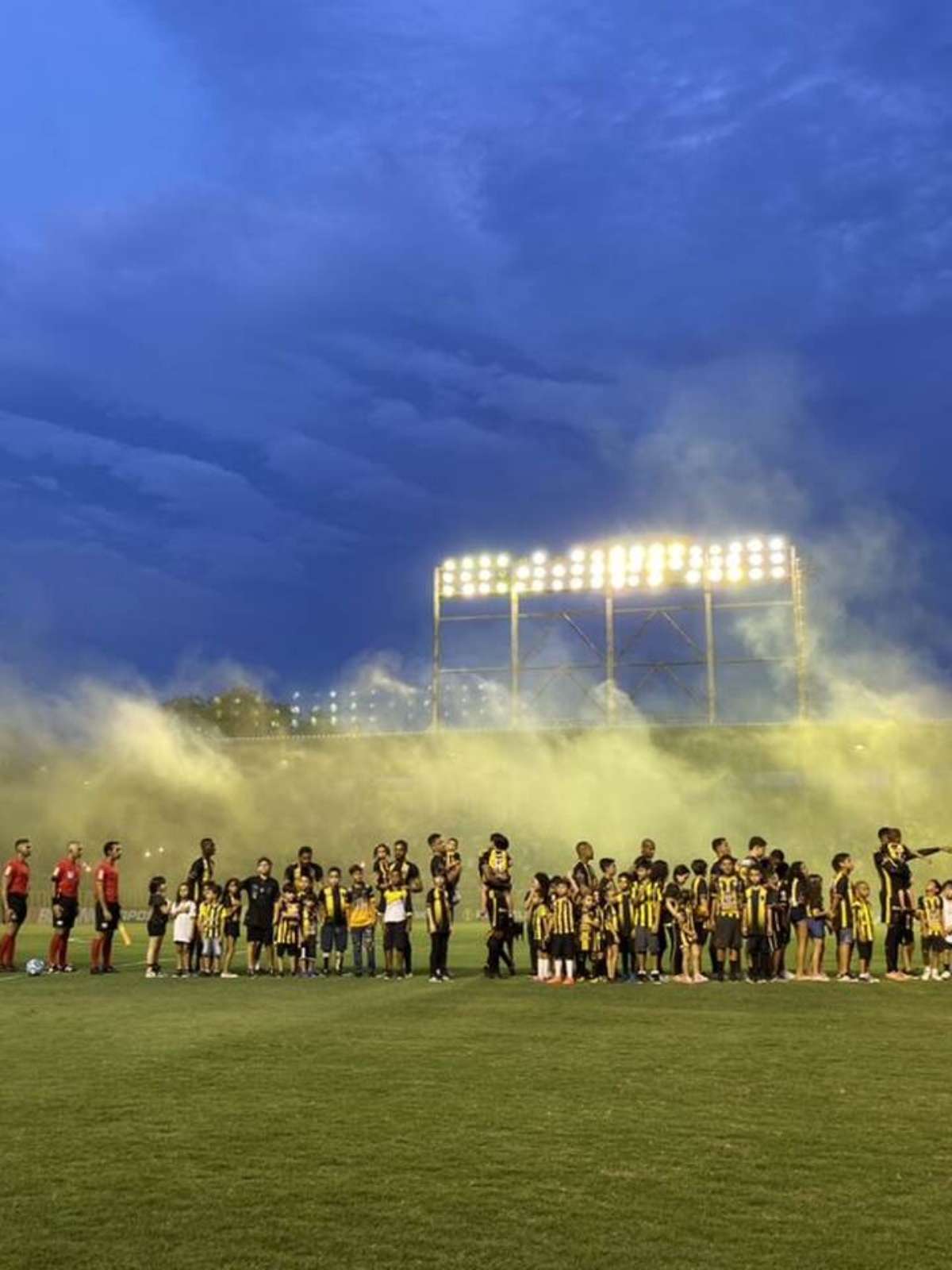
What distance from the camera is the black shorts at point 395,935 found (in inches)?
619

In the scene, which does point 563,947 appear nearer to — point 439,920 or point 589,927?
point 589,927

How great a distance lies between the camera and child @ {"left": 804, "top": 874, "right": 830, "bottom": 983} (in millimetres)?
15573

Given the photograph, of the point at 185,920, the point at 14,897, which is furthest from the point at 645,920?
the point at 14,897

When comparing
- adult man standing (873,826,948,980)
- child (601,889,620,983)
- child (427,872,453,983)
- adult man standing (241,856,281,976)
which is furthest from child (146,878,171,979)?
adult man standing (873,826,948,980)

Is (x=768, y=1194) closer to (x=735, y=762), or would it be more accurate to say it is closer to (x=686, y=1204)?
(x=686, y=1204)

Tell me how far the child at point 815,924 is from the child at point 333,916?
6033 millimetres

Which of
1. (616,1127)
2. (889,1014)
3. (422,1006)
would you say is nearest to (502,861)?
(422,1006)

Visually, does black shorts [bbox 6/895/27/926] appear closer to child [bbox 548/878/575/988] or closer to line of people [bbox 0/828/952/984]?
line of people [bbox 0/828/952/984]

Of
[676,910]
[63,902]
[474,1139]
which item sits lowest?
[474,1139]

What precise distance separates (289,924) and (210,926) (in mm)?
1015

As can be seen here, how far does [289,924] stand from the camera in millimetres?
16297

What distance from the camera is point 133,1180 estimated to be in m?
5.53

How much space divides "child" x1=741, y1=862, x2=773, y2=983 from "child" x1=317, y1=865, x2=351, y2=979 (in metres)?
5.29

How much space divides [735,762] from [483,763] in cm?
995
